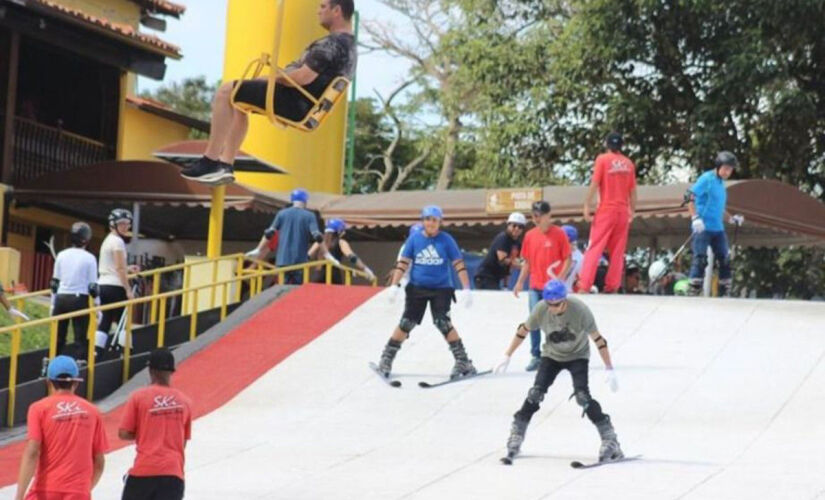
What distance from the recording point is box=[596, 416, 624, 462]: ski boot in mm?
15914

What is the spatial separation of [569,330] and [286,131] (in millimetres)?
16720

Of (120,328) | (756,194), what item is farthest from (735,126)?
(120,328)

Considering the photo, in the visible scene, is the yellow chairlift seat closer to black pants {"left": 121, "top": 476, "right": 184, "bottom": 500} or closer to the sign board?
black pants {"left": 121, "top": 476, "right": 184, "bottom": 500}

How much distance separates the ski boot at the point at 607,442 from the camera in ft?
52.2

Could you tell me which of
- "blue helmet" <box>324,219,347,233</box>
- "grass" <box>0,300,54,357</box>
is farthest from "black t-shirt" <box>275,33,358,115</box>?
"blue helmet" <box>324,219,347,233</box>

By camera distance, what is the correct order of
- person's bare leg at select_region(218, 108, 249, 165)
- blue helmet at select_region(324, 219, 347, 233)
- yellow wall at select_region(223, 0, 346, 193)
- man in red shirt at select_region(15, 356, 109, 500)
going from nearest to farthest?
person's bare leg at select_region(218, 108, 249, 165) → man in red shirt at select_region(15, 356, 109, 500) → blue helmet at select_region(324, 219, 347, 233) → yellow wall at select_region(223, 0, 346, 193)

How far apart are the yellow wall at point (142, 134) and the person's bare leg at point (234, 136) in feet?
79.7

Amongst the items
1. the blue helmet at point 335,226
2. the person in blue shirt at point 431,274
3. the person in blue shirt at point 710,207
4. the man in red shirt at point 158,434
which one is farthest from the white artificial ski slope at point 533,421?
the man in red shirt at point 158,434

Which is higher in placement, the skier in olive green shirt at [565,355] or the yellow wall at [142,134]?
the yellow wall at [142,134]

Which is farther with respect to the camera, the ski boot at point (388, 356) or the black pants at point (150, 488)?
the ski boot at point (388, 356)

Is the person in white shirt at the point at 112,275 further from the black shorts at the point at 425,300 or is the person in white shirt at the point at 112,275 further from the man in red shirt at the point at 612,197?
the man in red shirt at the point at 612,197

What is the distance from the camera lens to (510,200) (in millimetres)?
29281

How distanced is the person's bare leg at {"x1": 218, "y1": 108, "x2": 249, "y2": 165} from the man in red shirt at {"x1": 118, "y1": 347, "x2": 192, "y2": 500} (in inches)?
90.9

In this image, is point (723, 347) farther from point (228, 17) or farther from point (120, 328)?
point (228, 17)
